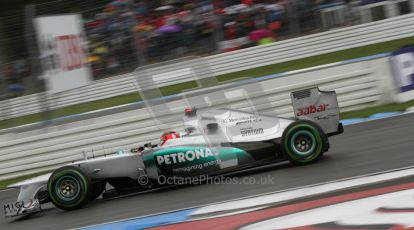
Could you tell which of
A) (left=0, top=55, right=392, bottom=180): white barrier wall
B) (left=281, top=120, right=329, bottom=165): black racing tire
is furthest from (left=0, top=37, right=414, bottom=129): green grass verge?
(left=281, top=120, right=329, bottom=165): black racing tire

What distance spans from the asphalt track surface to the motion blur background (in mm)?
4862

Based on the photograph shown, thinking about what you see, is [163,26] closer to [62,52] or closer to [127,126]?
[62,52]

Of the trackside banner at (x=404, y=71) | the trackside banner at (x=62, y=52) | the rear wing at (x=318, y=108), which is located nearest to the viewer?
the rear wing at (x=318, y=108)

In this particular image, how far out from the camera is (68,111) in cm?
1227

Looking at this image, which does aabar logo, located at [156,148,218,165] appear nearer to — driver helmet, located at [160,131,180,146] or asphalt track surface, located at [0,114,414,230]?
driver helmet, located at [160,131,180,146]

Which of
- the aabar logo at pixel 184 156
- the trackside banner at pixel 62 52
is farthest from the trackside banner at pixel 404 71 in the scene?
the trackside banner at pixel 62 52

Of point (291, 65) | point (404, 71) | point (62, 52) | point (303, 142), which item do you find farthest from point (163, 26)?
point (303, 142)

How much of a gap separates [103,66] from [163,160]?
20.5 ft

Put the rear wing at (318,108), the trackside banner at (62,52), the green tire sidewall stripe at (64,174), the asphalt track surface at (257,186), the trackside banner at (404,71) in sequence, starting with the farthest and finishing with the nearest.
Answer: the trackside banner at (62,52) → the trackside banner at (404,71) → the green tire sidewall stripe at (64,174) → the rear wing at (318,108) → the asphalt track surface at (257,186)

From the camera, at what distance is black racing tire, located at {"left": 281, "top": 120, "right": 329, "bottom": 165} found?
633cm

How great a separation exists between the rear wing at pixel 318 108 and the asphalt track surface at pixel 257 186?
1.31 feet

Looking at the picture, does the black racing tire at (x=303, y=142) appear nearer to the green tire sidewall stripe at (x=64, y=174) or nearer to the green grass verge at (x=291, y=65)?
the green tire sidewall stripe at (x=64, y=174)

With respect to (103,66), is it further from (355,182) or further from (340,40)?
(355,182)

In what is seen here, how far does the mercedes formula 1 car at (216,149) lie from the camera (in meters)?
6.38
